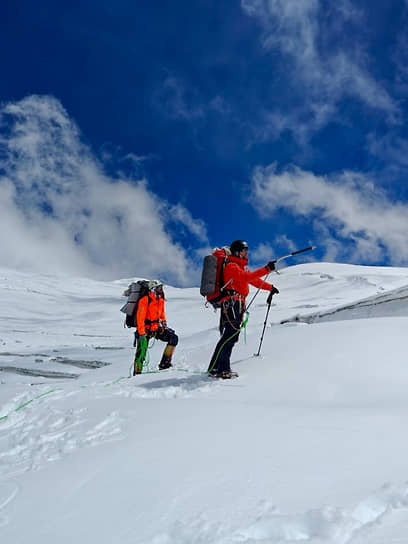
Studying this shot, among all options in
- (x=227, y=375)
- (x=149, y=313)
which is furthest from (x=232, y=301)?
(x=149, y=313)

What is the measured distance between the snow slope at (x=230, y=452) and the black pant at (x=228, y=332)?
0.36m

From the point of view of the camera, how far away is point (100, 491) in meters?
2.28

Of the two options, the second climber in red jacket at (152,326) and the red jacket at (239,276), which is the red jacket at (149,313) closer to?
the second climber in red jacket at (152,326)

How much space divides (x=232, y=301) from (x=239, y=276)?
0.49 m

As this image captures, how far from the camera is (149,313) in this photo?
28.8 feet

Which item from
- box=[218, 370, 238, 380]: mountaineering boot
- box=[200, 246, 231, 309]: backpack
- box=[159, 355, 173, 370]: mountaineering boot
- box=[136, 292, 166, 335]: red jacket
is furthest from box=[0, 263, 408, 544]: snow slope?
box=[136, 292, 166, 335]: red jacket

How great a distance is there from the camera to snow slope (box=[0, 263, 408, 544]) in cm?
181

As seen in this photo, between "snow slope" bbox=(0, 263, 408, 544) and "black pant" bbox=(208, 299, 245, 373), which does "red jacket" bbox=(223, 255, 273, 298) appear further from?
"snow slope" bbox=(0, 263, 408, 544)

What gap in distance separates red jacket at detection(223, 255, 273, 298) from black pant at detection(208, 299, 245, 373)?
0.24m

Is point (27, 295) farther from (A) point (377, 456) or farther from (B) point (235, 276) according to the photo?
(A) point (377, 456)

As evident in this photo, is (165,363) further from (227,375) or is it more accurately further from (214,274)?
(214,274)

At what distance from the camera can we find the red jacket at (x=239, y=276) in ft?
19.7

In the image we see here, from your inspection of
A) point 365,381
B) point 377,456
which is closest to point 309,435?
point 377,456

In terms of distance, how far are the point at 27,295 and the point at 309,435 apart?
4423cm
